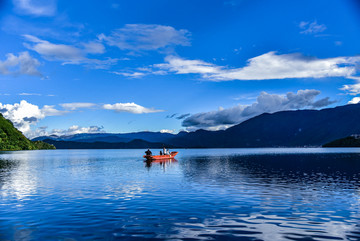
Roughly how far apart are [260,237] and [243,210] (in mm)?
8342

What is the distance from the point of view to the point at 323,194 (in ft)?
121

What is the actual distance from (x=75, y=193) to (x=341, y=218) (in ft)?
103

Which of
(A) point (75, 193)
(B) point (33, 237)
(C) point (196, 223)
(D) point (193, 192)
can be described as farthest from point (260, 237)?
(A) point (75, 193)

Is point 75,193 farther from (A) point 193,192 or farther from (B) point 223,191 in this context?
(B) point 223,191

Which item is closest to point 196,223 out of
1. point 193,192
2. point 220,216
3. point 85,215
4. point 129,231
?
point 220,216

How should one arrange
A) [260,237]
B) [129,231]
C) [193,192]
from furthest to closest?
1. [193,192]
2. [129,231]
3. [260,237]

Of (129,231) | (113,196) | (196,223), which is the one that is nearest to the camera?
(129,231)

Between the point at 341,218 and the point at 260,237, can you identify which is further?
the point at 341,218

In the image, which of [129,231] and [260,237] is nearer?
[260,237]

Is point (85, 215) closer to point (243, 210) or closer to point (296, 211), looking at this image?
point (243, 210)

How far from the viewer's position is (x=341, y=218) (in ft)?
80.5

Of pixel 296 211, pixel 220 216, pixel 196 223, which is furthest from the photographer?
pixel 296 211

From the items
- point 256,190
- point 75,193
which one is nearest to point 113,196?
point 75,193

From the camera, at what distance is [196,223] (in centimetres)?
2319
